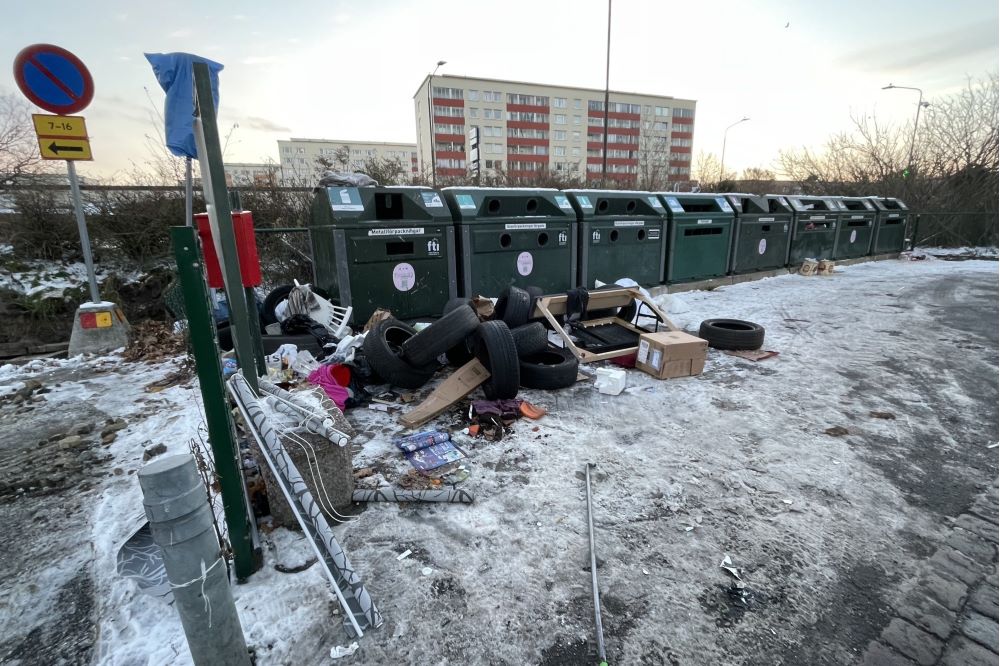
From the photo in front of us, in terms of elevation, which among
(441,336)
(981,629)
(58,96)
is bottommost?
(981,629)

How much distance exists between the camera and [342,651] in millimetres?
1441

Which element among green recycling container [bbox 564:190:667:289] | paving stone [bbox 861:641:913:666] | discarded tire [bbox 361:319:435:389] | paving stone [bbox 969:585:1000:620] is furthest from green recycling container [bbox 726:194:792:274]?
paving stone [bbox 861:641:913:666]

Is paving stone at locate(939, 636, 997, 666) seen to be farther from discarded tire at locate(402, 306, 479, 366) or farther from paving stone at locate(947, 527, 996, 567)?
discarded tire at locate(402, 306, 479, 366)

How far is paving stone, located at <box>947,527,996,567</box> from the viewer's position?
74.7 inches

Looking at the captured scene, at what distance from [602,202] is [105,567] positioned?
21.1 ft

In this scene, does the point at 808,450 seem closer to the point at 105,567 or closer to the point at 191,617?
the point at 191,617

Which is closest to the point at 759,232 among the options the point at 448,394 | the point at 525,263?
the point at 525,263

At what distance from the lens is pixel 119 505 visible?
2.21m

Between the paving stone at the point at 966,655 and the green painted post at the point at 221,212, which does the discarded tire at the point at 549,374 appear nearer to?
the green painted post at the point at 221,212

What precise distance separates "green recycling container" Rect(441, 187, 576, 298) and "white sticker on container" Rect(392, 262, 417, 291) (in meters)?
0.65

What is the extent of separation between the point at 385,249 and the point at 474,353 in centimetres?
185

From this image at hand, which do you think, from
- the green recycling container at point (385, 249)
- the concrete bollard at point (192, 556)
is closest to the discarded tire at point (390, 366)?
the green recycling container at point (385, 249)

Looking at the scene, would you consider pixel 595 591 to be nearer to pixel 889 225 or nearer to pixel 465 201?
pixel 465 201

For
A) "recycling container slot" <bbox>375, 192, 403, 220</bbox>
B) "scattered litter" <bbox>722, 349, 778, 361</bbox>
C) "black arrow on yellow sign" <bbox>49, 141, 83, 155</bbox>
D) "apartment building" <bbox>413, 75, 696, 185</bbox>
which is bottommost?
"scattered litter" <bbox>722, 349, 778, 361</bbox>
